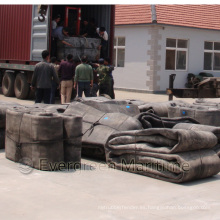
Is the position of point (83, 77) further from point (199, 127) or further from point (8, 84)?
point (199, 127)

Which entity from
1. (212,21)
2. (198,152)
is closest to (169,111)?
(198,152)

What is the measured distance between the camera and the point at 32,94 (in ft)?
57.5

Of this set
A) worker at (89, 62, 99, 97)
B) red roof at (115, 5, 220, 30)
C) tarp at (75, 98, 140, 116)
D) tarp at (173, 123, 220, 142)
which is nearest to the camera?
tarp at (173, 123, 220, 142)

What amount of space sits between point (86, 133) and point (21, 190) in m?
2.25

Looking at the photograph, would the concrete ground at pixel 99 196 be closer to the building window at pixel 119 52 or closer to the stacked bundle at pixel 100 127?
the stacked bundle at pixel 100 127

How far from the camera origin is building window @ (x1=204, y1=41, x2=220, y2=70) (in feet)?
85.6

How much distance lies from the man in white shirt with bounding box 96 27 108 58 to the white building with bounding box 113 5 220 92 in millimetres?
6738

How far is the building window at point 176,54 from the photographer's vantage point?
24.3 m

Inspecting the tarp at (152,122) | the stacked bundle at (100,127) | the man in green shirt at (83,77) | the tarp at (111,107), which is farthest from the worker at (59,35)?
the tarp at (152,122)

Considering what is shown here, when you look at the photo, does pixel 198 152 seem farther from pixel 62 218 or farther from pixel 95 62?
pixel 95 62

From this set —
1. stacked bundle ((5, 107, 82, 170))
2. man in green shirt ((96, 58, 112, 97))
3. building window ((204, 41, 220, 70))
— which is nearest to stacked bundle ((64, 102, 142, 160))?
stacked bundle ((5, 107, 82, 170))

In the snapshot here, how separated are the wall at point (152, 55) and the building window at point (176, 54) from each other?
25cm

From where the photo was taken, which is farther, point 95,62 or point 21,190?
point 95,62

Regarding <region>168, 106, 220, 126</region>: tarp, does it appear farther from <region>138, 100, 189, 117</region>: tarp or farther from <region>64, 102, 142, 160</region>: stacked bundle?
<region>64, 102, 142, 160</region>: stacked bundle
